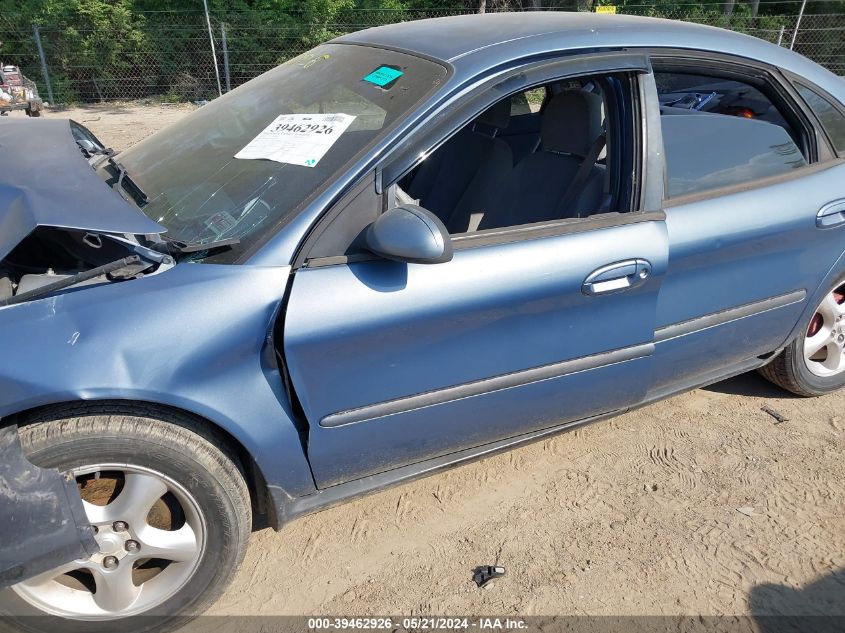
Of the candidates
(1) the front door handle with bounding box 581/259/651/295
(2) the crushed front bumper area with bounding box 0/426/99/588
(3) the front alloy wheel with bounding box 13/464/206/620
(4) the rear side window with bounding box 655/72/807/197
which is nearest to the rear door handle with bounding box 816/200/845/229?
(4) the rear side window with bounding box 655/72/807/197

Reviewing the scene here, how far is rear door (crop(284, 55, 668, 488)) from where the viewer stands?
1.94 meters

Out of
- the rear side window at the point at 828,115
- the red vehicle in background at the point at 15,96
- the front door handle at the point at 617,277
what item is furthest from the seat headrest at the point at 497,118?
the red vehicle in background at the point at 15,96

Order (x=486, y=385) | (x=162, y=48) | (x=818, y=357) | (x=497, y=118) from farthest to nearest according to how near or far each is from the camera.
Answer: (x=162, y=48) < (x=818, y=357) < (x=497, y=118) < (x=486, y=385)

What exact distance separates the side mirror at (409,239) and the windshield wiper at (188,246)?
41 cm

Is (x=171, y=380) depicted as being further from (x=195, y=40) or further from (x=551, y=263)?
(x=195, y=40)

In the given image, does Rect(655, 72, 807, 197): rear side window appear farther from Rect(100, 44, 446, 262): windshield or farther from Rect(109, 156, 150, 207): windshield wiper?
Rect(109, 156, 150, 207): windshield wiper

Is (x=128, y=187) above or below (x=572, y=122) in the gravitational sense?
below

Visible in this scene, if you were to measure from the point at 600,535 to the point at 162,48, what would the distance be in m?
13.7

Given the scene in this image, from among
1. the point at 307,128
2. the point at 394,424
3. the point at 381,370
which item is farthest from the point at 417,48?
the point at 394,424

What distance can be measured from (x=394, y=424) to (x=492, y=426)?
392 mm

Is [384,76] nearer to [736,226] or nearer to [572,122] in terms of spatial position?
[572,122]

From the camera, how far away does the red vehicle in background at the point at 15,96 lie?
27.2ft

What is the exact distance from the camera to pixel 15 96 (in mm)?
8914

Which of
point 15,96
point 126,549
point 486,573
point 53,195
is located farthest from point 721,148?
point 15,96
